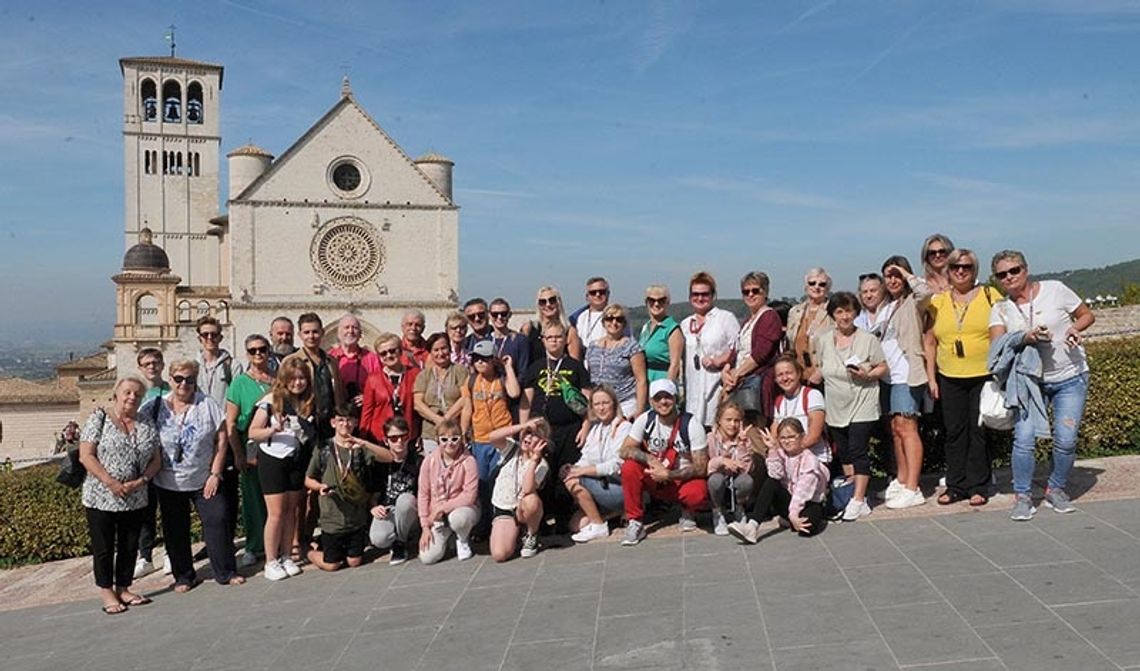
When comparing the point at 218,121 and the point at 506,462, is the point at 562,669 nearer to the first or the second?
the point at 506,462

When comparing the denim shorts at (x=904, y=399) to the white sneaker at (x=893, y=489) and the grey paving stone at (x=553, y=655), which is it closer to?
the white sneaker at (x=893, y=489)

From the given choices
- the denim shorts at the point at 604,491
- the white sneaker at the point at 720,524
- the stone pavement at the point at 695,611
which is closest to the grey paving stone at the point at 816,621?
the stone pavement at the point at 695,611

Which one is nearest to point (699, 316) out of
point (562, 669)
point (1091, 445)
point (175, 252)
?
point (562, 669)

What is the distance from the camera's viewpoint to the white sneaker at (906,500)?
7160 millimetres

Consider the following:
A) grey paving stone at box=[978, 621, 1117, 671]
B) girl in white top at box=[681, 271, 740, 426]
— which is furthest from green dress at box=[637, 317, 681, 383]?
grey paving stone at box=[978, 621, 1117, 671]

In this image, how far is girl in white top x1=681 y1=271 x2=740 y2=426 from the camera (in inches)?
295

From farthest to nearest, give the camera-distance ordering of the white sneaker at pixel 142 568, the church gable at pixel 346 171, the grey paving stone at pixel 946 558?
the church gable at pixel 346 171, the white sneaker at pixel 142 568, the grey paving stone at pixel 946 558

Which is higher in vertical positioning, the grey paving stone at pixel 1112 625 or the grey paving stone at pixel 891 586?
the grey paving stone at pixel 1112 625

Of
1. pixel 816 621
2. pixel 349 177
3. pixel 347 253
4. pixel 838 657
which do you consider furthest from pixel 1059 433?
pixel 349 177

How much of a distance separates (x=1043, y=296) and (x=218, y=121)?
52.8 metres

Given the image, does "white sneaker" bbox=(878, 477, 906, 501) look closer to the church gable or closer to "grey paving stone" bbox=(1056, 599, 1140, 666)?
"grey paving stone" bbox=(1056, 599, 1140, 666)

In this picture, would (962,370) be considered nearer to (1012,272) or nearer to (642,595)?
(1012,272)

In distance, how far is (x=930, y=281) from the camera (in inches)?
292

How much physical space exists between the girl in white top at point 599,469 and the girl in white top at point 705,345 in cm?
78
